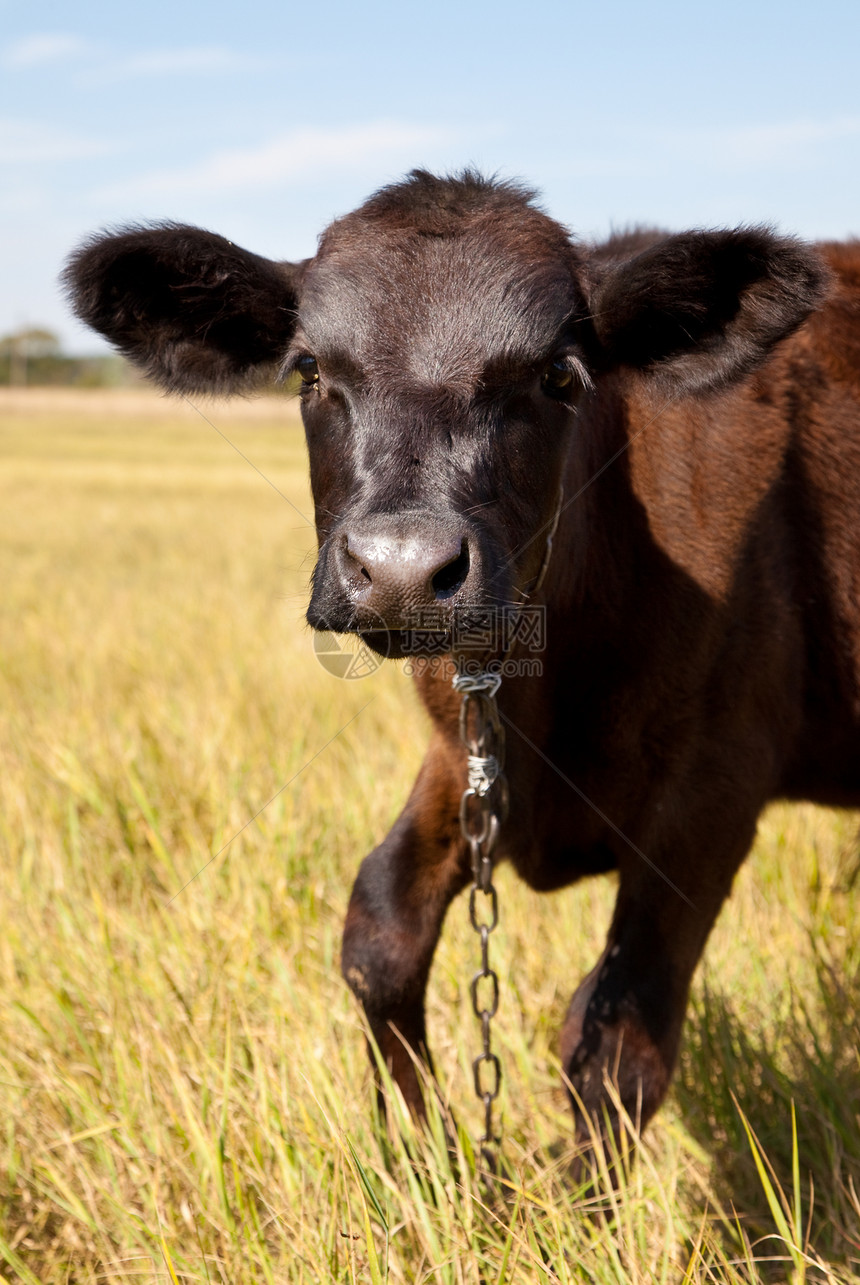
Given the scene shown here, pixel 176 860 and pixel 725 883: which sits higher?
pixel 725 883

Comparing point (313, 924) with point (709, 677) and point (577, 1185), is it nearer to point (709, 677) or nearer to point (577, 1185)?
point (577, 1185)

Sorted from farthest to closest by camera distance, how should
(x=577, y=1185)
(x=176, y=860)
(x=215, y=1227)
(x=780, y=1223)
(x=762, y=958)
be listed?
(x=176, y=860) → (x=762, y=958) → (x=577, y=1185) → (x=215, y=1227) → (x=780, y=1223)

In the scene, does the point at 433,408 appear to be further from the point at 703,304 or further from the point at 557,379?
the point at 703,304

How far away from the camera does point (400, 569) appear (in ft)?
6.13

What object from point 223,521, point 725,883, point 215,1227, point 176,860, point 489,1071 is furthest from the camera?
point 223,521

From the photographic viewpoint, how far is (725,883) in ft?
8.57

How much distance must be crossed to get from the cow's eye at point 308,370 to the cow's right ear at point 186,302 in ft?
0.76

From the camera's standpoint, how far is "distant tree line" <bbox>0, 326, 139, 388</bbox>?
7206 cm

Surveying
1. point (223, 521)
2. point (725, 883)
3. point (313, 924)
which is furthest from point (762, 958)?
point (223, 521)

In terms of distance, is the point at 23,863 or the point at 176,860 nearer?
the point at 23,863

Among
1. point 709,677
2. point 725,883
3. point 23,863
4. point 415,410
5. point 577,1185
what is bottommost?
point 577,1185

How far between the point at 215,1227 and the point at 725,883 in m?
1.28

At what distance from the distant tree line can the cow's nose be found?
7311 centimetres

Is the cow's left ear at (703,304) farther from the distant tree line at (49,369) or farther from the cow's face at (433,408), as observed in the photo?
the distant tree line at (49,369)
